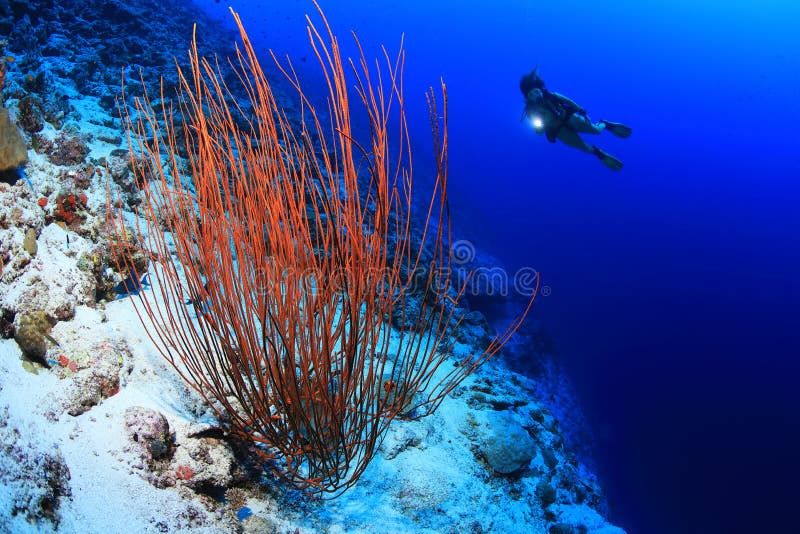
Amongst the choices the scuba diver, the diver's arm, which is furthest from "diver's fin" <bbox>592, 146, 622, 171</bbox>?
the diver's arm

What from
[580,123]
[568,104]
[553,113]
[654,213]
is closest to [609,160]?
[580,123]

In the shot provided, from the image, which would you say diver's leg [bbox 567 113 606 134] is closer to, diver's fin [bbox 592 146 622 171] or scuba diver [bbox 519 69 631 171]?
scuba diver [bbox 519 69 631 171]

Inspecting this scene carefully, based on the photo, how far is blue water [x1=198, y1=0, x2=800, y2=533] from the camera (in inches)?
604

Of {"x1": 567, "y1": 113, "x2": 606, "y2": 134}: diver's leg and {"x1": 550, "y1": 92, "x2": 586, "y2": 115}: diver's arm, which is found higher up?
{"x1": 550, "y1": 92, "x2": 586, "y2": 115}: diver's arm

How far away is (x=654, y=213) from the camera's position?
44.3 m

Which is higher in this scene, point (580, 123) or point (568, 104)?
point (568, 104)

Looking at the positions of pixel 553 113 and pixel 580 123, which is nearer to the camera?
pixel 580 123

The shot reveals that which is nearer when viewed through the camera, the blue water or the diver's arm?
the diver's arm

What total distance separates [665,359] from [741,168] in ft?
148

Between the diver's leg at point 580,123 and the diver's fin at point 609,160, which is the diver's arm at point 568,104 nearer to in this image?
the diver's leg at point 580,123

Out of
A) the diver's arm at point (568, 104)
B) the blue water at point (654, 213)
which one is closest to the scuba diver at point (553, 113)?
the diver's arm at point (568, 104)

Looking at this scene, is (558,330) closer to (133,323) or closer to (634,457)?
(634,457)

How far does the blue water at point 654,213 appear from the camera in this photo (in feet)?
50.4

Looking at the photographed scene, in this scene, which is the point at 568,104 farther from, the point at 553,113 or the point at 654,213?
the point at 654,213
